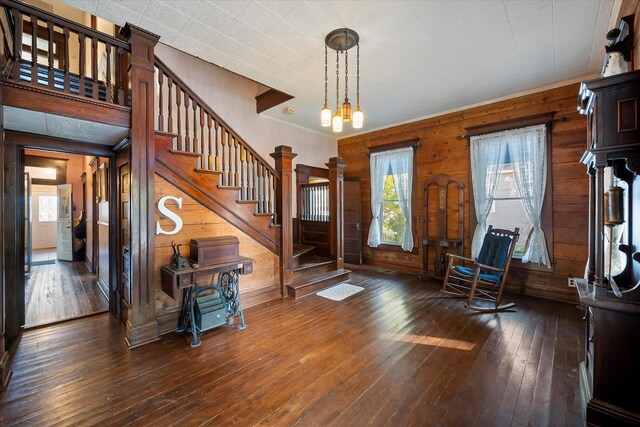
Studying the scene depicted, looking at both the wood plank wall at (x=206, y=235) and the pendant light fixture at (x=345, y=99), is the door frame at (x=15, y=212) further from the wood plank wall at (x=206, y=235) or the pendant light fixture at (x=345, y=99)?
the pendant light fixture at (x=345, y=99)

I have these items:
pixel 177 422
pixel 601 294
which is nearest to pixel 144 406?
pixel 177 422

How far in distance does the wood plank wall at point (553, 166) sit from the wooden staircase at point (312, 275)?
173 cm

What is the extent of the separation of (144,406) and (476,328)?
10.3 feet

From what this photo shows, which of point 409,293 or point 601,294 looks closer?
Answer: point 601,294

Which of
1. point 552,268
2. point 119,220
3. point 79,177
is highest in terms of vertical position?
point 79,177

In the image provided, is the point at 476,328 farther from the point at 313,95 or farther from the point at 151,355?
the point at 313,95

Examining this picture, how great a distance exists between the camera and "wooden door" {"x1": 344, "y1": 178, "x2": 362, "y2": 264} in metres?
5.89

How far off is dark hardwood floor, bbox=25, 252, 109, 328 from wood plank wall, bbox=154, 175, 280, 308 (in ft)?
→ 5.22

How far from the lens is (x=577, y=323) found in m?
3.07

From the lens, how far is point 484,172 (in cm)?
448

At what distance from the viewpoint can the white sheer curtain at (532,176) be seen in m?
3.97

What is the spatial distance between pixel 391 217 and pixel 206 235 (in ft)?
13.0

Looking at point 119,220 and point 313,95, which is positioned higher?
point 313,95

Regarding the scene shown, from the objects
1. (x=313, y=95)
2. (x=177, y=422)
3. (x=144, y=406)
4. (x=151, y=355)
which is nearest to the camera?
(x=177, y=422)
